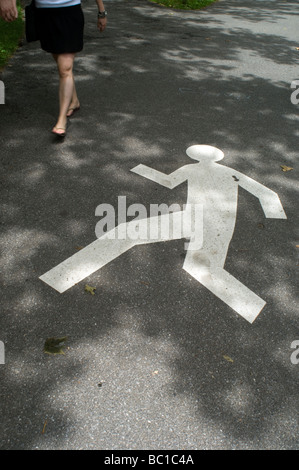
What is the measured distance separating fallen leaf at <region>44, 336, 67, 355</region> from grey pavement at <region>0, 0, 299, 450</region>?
33 mm

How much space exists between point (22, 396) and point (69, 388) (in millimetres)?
234

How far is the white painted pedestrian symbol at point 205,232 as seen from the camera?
8.54 feet

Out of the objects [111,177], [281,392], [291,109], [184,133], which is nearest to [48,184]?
[111,177]

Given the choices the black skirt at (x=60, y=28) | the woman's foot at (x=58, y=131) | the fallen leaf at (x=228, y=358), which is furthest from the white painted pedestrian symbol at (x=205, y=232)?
the black skirt at (x=60, y=28)

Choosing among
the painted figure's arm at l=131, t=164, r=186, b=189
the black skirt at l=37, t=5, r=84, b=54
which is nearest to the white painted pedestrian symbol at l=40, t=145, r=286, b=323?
the painted figure's arm at l=131, t=164, r=186, b=189

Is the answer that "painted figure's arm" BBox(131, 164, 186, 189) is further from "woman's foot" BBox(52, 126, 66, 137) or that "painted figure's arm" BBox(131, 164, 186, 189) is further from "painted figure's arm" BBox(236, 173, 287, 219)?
"woman's foot" BBox(52, 126, 66, 137)

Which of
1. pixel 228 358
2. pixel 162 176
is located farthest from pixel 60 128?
pixel 228 358

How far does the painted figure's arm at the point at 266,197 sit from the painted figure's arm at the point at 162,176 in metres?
0.60

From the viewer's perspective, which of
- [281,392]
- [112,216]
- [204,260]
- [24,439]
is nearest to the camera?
[24,439]

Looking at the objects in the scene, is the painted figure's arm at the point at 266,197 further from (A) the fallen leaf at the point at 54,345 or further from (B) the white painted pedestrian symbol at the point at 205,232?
(A) the fallen leaf at the point at 54,345

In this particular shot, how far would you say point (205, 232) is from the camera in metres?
3.08

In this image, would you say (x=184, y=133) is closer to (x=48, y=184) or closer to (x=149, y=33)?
(x=48, y=184)

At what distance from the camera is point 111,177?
12.0ft

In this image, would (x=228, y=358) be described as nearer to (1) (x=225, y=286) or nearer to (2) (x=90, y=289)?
Result: (1) (x=225, y=286)
